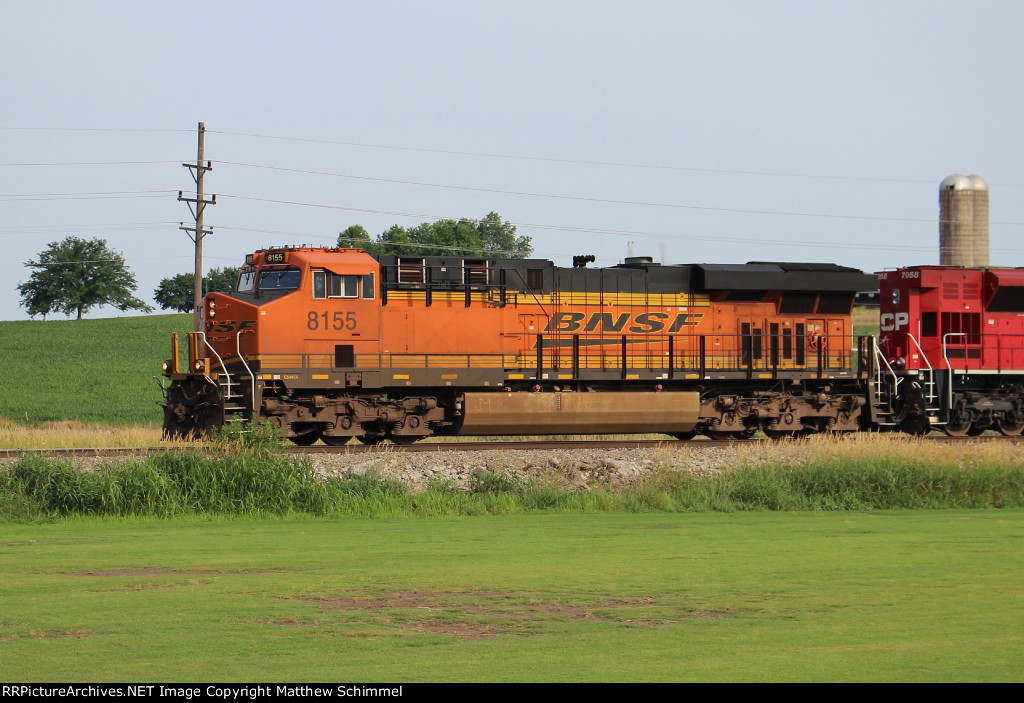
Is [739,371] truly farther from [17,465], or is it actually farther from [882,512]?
[17,465]

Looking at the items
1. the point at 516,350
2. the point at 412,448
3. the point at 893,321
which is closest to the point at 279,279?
the point at 412,448

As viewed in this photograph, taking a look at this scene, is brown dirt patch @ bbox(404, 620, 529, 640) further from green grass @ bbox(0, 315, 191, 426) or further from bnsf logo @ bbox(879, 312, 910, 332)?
green grass @ bbox(0, 315, 191, 426)

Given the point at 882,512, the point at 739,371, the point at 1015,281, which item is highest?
the point at 1015,281

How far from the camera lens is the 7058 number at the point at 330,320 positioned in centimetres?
2061

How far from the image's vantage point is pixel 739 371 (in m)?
23.7

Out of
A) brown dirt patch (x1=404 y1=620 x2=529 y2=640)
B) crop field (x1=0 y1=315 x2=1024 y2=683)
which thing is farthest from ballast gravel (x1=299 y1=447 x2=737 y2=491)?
brown dirt patch (x1=404 y1=620 x2=529 y2=640)

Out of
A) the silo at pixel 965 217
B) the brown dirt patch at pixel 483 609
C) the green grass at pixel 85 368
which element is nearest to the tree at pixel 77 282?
the green grass at pixel 85 368

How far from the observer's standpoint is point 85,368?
55.4m

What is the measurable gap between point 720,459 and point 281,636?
12176 millimetres

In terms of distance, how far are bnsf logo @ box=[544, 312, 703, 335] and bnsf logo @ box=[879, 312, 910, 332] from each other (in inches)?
216

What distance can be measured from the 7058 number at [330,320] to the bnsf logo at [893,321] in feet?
43.1

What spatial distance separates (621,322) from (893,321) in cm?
747

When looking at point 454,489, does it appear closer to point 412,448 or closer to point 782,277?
point 412,448
